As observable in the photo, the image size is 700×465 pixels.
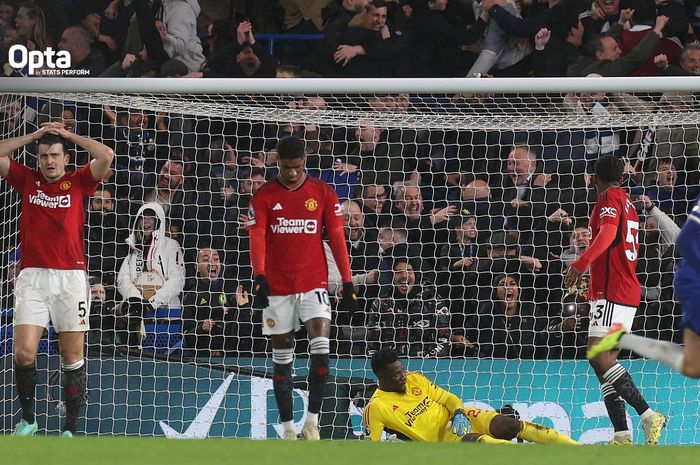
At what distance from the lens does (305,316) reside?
8023 millimetres

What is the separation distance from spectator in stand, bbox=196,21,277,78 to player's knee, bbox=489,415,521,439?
194 inches

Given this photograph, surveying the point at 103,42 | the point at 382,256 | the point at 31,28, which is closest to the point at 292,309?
the point at 382,256

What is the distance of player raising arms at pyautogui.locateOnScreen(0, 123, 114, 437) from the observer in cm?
821

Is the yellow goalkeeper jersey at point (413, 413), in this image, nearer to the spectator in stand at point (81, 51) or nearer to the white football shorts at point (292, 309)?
the white football shorts at point (292, 309)

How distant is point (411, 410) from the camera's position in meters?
8.88

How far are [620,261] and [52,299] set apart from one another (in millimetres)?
4004

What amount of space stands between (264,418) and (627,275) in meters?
3.17

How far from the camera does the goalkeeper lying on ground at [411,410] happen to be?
8.72 m

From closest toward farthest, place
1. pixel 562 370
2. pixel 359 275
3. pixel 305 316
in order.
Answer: pixel 305 316
pixel 562 370
pixel 359 275

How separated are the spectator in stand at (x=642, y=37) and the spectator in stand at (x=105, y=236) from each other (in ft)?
16.5

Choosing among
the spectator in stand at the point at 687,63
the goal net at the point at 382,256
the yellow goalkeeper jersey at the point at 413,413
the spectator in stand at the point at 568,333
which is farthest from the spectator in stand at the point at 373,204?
the spectator in stand at the point at 687,63

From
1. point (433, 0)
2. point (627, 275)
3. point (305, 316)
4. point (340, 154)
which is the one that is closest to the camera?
point (305, 316)

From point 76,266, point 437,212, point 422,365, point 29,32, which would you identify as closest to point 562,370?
point 422,365

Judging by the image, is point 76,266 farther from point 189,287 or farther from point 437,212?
point 437,212
